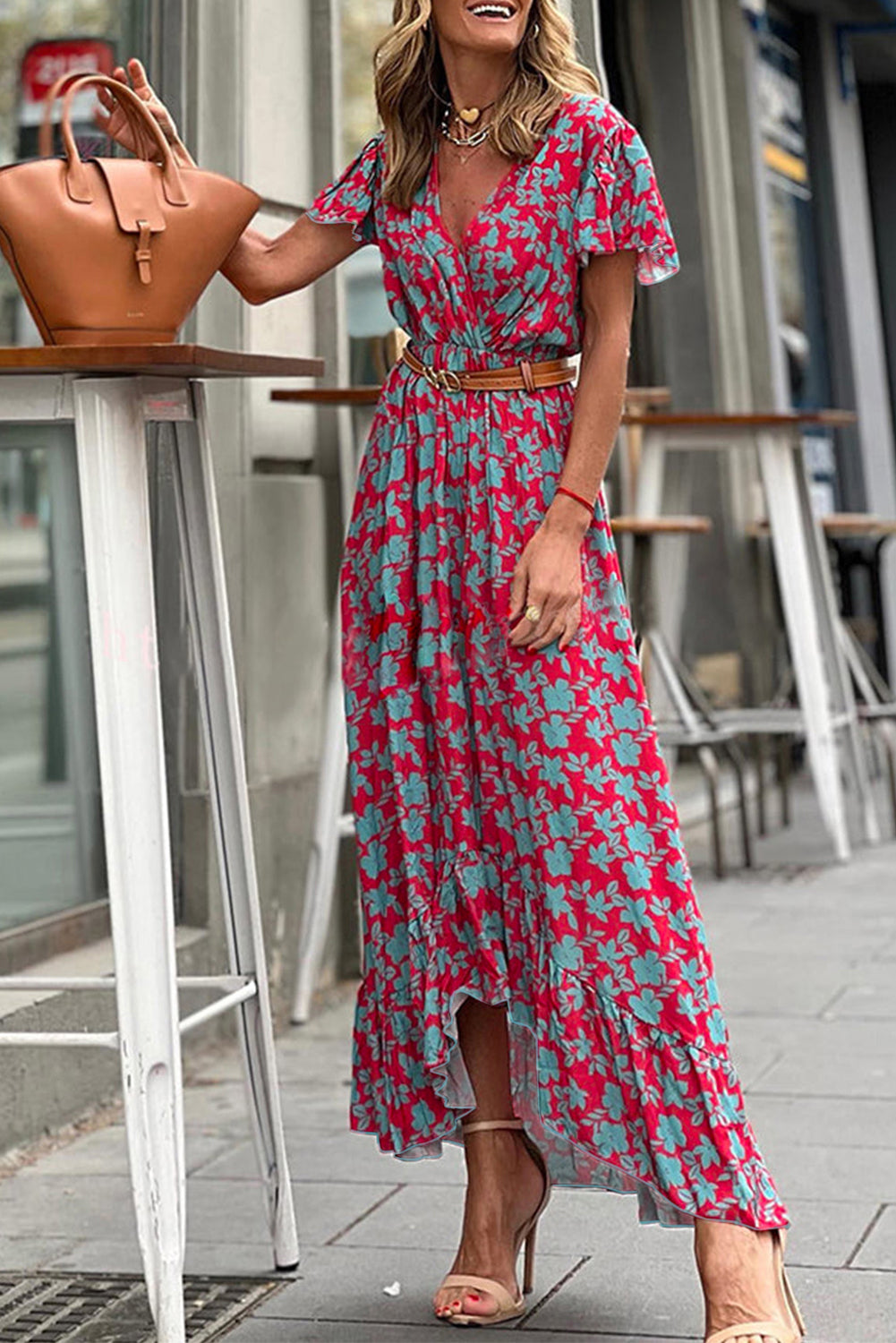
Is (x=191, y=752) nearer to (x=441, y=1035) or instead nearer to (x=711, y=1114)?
(x=441, y=1035)

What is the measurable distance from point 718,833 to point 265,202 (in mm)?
2810

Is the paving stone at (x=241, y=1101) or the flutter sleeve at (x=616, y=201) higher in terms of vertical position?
the flutter sleeve at (x=616, y=201)

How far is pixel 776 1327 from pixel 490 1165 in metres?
0.47

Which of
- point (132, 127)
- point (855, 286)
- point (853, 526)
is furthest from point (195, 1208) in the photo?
point (855, 286)

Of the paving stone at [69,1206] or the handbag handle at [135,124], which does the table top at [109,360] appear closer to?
the handbag handle at [135,124]

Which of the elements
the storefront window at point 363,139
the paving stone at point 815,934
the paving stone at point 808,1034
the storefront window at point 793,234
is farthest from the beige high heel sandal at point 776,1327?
the storefront window at point 793,234

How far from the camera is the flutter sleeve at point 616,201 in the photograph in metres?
2.88

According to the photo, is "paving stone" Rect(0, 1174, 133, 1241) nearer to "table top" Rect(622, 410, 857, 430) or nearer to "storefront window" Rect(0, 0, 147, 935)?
"storefront window" Rect(0, 0, 147, 935)

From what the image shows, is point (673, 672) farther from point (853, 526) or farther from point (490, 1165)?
point (490, 1165)

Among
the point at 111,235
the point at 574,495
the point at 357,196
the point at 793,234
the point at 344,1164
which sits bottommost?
the point at 344,1164

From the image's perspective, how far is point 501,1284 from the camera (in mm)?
3076

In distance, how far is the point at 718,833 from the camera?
698cm

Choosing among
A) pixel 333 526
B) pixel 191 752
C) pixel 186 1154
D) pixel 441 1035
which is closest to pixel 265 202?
pixel 333 526

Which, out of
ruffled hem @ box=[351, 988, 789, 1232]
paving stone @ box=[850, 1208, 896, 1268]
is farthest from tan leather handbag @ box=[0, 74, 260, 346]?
paving stone @ box=[850, 1208, 896, 1268]
